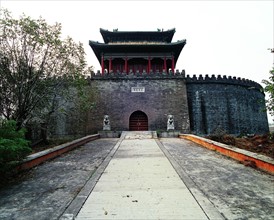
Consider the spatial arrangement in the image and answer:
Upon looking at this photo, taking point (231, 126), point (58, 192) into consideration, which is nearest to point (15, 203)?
point (58, 192)

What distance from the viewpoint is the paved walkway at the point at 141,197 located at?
262 centimetres

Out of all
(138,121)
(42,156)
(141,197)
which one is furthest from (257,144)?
(138,121)

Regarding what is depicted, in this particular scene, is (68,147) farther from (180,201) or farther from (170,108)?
(170,108)

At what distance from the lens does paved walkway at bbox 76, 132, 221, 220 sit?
2.62m

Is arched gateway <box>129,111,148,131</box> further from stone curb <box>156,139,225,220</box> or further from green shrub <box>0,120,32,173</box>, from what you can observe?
green shrub <box>0,120,32,173</box>

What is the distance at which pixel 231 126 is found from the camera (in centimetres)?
1680

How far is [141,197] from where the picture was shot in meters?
3.14

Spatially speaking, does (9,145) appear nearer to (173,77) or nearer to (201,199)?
(201,199)

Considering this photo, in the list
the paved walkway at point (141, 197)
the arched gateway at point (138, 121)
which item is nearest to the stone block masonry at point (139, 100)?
the arched gateway at point (138, 121)

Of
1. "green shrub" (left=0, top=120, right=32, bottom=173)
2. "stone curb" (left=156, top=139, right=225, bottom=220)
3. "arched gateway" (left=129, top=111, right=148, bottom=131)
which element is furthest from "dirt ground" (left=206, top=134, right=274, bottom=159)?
"arched gateway" (left=129, top=111, right=148, bottom=131)

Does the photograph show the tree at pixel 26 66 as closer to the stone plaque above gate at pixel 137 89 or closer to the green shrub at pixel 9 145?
the green shrub at pixel 9 145

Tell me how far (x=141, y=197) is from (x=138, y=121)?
13.2m

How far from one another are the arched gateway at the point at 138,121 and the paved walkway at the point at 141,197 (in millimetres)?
11411

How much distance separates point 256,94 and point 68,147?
18.3 m
